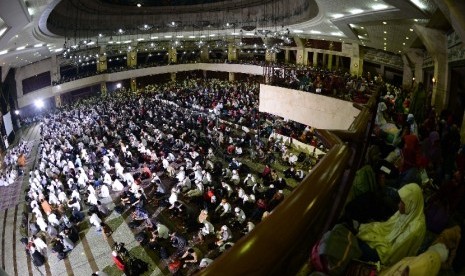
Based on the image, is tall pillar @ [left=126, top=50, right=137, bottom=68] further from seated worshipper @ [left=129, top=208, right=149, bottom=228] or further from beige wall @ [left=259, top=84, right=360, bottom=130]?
seated worshipper @ [left=129, top=208, right=149, bottom=228]

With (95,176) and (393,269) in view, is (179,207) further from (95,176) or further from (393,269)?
(393,269)

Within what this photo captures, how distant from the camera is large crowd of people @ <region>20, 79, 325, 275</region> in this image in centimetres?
843

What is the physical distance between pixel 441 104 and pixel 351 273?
10927mm

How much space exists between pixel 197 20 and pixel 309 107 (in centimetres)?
2050

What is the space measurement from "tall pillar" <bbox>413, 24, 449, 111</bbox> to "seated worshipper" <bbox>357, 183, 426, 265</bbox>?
962 cm

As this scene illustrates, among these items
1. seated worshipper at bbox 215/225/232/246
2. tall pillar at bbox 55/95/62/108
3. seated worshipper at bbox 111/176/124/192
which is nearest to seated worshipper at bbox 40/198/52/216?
seated worshipper at bbox 111/176/124/192

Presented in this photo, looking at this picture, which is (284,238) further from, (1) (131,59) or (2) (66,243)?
(1) (131,59)

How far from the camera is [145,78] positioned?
118 feet

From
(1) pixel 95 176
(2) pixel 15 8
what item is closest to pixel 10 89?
(1) pixel 95 176

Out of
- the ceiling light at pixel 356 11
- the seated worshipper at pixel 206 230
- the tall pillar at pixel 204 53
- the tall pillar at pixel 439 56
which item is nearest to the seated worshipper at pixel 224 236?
the seated worshipper at pixel 206 230

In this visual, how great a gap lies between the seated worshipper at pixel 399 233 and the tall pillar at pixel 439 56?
9.62 m

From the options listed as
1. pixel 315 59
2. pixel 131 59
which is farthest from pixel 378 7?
pixel 131 59

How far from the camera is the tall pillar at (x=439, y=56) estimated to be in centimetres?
995

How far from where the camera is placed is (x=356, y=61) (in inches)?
954
